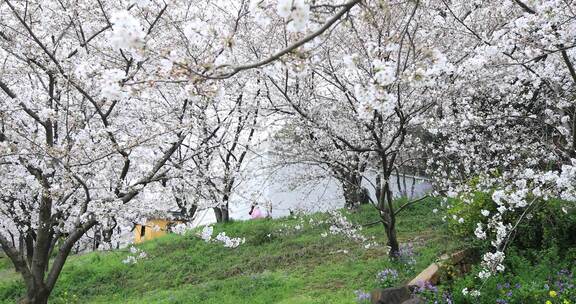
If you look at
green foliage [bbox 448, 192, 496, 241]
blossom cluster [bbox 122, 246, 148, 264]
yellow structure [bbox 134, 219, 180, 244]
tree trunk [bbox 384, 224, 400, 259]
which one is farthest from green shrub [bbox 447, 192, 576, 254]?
blossom cluster [bbox 122, 246, 148, 264]

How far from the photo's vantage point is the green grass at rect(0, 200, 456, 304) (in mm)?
7142

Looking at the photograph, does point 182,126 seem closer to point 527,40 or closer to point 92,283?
point 527,40

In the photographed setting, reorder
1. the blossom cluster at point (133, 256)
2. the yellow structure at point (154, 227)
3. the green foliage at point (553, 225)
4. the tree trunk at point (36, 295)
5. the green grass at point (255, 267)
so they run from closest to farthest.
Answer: the green foliage at point (553, 225) → the tree trunk at point (36, 295) → the yellow structure at point (154, 227) → the green grass at point (255, 267) → the blossom cluster at point (133, 256)

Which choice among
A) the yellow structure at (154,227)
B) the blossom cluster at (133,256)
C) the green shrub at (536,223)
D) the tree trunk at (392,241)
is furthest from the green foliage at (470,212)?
the blossom cluster at (133,256)

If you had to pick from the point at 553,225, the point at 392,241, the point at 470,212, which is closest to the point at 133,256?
the point at 392,241

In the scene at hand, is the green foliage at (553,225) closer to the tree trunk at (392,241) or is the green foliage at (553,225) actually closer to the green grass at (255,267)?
the green grass at (255,267)

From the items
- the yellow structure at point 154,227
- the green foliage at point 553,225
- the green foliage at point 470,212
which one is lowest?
the green foliage at point 553,225

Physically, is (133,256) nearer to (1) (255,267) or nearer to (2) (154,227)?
(1) (255,267)

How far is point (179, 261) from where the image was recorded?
1048 cm

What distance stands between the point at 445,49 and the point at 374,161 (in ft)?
11.8

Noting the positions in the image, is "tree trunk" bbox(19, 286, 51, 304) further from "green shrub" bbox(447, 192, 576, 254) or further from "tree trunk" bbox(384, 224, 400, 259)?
"green shrub" bbox(447, 192, 576, 254)

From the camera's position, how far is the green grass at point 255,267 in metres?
Answer: 7.14

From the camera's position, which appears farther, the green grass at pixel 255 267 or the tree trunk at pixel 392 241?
the green grass at pixel 255 267

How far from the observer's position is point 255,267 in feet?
29.6
